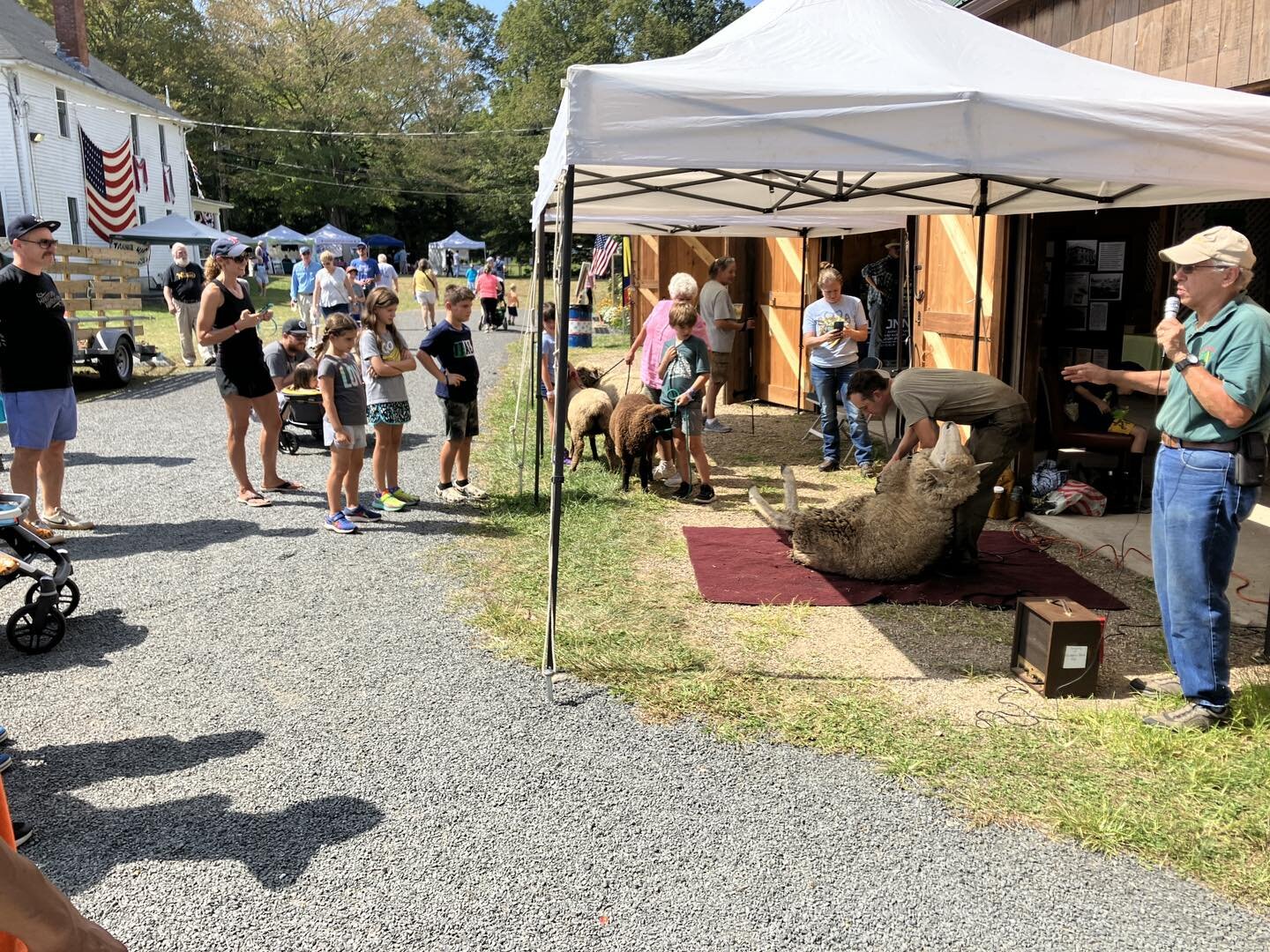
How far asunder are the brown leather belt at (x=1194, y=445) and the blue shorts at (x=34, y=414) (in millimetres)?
5941

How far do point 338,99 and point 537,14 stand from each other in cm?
2169

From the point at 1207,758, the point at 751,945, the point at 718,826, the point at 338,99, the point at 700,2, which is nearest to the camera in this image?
the point at 751,945

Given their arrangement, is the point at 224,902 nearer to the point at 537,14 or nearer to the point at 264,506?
the point at 264,506

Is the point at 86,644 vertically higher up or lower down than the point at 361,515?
lower down

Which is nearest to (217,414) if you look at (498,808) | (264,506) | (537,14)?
(264,506)

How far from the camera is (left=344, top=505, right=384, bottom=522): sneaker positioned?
663 centimetres

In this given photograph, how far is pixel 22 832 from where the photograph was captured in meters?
2.94

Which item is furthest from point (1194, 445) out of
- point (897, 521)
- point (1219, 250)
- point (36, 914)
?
point (36, 914)

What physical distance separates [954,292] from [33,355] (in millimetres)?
6634

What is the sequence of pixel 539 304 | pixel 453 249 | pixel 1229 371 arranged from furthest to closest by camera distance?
1. pixel 453 249
2. pixel 539 304
3. pixel 1229 371

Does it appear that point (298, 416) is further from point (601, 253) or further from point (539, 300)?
point (601, 253)

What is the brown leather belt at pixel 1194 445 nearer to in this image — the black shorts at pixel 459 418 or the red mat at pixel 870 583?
the red mat at pixel 870 583

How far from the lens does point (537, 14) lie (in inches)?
2569

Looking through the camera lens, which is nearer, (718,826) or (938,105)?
(718,826)
